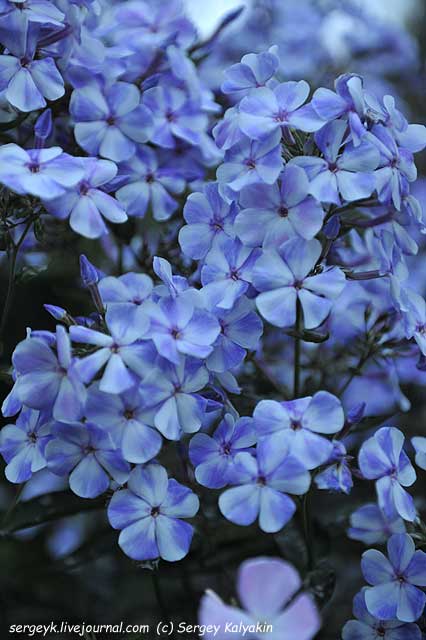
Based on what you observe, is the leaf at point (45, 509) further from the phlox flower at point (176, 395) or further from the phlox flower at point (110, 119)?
the phlox flower at point (110, 119)

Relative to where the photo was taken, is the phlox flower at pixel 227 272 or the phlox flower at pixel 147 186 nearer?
the phlox flower at pixel 227 272

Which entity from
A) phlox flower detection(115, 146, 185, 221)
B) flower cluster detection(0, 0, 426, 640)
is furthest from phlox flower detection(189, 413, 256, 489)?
phlox flower detection(115, 146, 185, 221)

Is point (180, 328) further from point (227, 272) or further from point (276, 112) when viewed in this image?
point (276, 112)

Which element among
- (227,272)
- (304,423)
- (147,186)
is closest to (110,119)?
(147,186)

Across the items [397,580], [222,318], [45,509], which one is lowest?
[45,509]

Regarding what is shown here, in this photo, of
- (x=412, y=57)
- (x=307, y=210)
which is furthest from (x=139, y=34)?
(x=412, y=57)

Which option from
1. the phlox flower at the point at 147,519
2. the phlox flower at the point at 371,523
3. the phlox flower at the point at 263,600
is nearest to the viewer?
the phlox flower at the point at 263,600

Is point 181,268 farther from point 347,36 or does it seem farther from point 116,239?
point 347,36

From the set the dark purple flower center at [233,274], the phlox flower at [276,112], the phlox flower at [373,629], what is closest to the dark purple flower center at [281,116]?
the phlox flower at [276,112]
